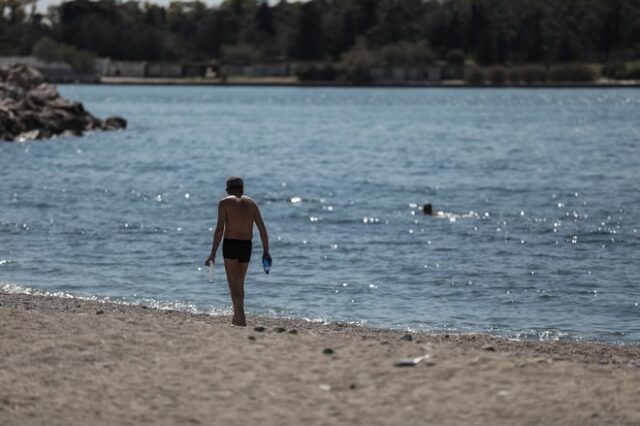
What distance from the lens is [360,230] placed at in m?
27.2

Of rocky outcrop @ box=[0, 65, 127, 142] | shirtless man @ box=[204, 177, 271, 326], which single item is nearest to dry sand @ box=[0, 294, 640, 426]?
shirtless man @ box=[204, 177, 271, 326]

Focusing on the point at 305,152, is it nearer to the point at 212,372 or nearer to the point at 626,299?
the point at 626,299

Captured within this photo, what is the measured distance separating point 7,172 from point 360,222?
1707 cm

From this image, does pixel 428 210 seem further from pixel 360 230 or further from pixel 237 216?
pixel 237 216

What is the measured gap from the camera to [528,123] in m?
93.4

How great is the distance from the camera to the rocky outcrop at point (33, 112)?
5962 cm

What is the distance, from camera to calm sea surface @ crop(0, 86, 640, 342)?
58.6 ft

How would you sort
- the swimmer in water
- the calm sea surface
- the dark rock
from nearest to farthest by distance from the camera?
the calm sea surface, the swimmer in water, the dark rock

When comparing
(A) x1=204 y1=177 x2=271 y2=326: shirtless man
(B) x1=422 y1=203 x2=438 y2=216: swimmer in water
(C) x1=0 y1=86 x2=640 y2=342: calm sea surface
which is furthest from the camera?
(B) x1=422 y1=203 x2=438 y2=216: swimmer in water

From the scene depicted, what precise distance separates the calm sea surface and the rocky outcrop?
70.6 inches

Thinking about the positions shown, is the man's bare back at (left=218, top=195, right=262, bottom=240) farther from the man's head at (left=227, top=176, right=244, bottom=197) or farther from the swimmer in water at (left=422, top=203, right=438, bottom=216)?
the swimmer in water at (left=422, top=203, right=438, bottom=216)

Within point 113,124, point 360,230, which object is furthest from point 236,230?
point 113,124

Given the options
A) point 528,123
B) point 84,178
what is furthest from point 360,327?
point 528,123

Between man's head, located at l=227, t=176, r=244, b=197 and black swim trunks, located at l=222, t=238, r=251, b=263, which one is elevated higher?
man's head, located at l=227, t=176, r=244, b=197
